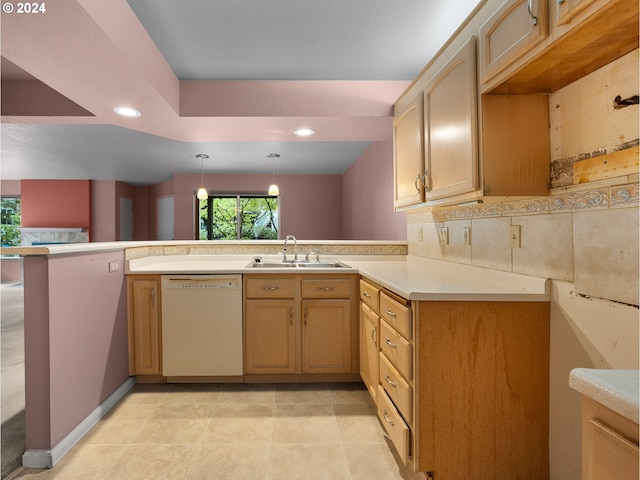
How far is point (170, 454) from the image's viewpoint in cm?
170

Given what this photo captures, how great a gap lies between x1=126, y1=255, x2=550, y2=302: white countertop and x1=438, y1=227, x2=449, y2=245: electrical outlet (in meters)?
0.14

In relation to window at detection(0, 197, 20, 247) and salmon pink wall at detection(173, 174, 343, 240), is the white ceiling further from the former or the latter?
window at detection(0, 197, 20, 247)

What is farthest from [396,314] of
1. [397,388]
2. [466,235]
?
[466,235]

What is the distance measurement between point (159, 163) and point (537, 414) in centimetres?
615

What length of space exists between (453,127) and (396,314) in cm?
91

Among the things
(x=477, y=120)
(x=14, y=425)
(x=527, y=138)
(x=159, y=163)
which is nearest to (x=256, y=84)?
(x=477, y=120)

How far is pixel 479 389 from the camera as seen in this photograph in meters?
1.40

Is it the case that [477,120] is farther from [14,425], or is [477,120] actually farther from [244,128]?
[14,425]

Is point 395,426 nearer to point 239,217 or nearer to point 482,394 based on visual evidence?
point 482,394

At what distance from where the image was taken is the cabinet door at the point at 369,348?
196 centimetres

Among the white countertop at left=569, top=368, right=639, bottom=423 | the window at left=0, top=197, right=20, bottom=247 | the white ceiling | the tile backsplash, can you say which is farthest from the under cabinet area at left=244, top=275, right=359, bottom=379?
the window at left=0, top=197, right=20, bottom=247

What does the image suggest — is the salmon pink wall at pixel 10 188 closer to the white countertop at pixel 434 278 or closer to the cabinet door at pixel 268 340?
the white countertop at pixel 434 278

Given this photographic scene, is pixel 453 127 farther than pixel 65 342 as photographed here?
No

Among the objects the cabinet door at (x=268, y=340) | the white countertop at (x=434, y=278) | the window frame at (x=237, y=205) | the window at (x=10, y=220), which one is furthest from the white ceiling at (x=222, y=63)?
the window at (x=10, y=220)
